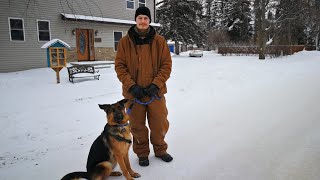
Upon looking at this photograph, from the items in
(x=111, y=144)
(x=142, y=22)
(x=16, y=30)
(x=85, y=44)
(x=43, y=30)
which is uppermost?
(x=43, y=30)

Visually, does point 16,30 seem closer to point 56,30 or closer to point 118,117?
point 56,30

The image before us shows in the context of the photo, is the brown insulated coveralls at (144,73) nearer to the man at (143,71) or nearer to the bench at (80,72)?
the man at (143,71)

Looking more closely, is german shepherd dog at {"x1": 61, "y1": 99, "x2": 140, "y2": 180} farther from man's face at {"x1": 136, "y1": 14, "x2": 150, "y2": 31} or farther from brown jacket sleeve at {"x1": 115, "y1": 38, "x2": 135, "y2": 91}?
man's face at {"x1": 136, "y1": 14, "x2": 150, "y2": 31}

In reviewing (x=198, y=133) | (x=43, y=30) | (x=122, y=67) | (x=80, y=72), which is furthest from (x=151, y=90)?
(x=43, y=30)

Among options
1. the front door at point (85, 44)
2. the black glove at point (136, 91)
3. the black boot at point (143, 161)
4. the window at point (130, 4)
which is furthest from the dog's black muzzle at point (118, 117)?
the window at point (130, 4)

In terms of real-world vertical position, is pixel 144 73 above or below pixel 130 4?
below

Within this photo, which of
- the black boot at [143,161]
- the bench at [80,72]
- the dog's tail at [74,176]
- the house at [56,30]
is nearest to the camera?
the dog's tail at [74,176]

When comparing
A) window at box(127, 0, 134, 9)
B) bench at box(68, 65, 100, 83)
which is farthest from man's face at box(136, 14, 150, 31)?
window at box(127, 0, 134, 9)

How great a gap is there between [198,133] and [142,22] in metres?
2.38

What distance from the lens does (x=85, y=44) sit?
18.3m

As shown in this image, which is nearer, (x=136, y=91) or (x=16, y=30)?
A: (x=136, y=91)

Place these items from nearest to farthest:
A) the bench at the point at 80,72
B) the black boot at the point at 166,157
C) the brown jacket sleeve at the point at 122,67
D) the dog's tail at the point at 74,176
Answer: the dog's tail at the point at 74,176, the brown jacket sleeve at the point at 122,67, the black boot at the point at 166,157, the bench at the point at 80,72

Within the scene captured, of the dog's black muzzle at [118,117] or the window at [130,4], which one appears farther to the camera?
the window at [130,4]

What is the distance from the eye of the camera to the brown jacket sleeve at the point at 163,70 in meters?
3.30
